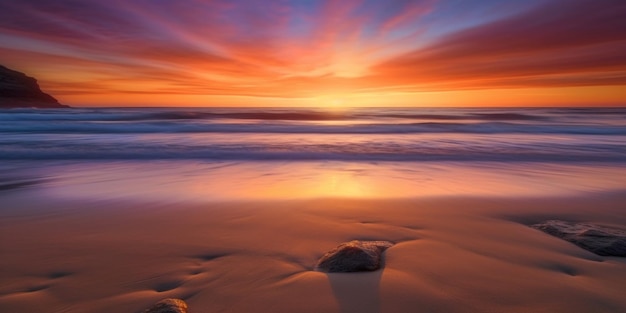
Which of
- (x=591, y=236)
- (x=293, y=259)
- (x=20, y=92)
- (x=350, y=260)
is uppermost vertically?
(x=20, y=92)

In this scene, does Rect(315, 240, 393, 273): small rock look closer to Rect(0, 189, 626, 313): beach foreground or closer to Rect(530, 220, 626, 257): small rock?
Rect(0, 189, 626, 313): beach foreground

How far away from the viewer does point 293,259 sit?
255 centimetres

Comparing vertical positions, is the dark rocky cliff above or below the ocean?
above

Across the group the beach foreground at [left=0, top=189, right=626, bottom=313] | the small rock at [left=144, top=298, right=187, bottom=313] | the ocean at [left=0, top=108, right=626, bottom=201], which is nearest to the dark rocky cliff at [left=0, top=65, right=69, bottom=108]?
the ocean at [left=0, top=108, right=626, bottom=201]

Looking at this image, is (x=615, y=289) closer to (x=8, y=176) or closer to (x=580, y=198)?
(x=580, y=198)

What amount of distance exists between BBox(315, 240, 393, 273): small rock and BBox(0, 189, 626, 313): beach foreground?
0.07 m

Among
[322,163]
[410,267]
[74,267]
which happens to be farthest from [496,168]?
[74,267]

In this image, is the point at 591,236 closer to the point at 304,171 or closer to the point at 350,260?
the point at 350,260

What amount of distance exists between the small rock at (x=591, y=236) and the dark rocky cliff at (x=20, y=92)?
280 ft

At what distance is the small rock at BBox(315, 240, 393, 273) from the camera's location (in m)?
2.28

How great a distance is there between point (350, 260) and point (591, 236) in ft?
6.69

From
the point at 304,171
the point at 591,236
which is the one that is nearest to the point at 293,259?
the point at 591,236

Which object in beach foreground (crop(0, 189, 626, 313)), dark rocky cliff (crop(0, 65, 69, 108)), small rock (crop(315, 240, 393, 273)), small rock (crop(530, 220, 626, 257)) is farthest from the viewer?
dark rocky cliff (crop(0, 65, 69, 108))

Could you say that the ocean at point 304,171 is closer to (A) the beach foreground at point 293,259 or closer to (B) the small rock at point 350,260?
(A) the beach foreground at point 293,259
